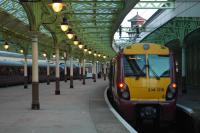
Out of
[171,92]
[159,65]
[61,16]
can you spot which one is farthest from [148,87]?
[61,16]

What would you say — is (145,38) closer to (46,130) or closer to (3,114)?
(3,114)

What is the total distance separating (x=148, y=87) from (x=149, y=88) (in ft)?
0.17

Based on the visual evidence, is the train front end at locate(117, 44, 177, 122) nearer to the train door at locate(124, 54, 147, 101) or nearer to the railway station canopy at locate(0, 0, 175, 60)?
the train door at locate(124, 54, 147, 101)

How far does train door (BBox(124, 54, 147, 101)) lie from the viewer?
17656 millimetres

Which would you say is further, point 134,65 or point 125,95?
point 134,65

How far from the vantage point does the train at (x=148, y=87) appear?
17.6 m

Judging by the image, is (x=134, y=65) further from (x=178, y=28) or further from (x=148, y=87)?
(x=178, y=28)

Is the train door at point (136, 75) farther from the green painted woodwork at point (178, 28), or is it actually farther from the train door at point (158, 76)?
the green painted woodwork at point (178, 28)

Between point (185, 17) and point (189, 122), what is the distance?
2344cm

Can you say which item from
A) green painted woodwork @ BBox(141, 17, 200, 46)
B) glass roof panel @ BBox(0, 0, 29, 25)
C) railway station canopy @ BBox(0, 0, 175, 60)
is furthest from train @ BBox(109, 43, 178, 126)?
green painted woodwork @ BBox(141, 17, 200, 46)

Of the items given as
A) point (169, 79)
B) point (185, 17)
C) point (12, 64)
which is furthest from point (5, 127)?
point (12, 64)

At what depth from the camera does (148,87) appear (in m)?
17.6

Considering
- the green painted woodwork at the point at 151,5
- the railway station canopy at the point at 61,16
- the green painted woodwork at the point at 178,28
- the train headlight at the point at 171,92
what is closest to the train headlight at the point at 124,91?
the train headlight at the point at 171,92

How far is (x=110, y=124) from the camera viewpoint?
15.6 m
